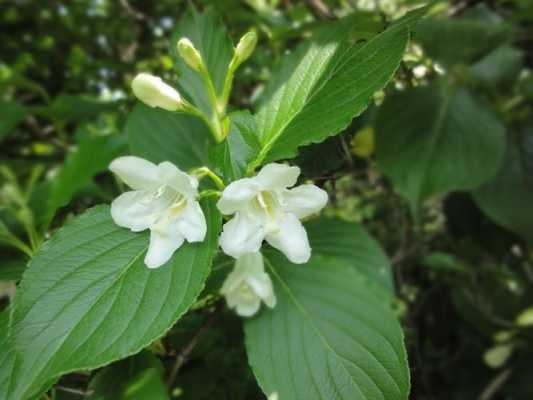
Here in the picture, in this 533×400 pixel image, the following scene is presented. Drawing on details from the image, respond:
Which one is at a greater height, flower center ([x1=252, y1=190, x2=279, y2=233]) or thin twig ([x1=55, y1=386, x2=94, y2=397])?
flower center ([x1=252, y1=190, x2=279, y2=233])

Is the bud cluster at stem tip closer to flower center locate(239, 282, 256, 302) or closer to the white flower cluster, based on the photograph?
the white flower cluster

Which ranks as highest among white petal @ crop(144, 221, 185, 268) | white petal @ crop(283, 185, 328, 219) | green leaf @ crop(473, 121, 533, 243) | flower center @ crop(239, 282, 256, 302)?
white petal @ crop(144, 221, 185, 268)

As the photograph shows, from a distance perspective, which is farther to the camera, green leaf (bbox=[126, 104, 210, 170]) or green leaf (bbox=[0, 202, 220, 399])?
green leaf (bbox=[126, 104, 210, 170])

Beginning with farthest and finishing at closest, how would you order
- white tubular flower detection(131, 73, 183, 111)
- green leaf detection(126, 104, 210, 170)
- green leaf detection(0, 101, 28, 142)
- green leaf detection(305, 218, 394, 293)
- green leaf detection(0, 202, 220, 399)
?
green leaf detection(0, 101, 28, 142) < green leaf detection(305, 218, 394, 293) < green leaf detection(126, 104, 210, 170) < white tubular flower detection(131, 73, 183, 111) < green leaf detection(0, 202, 220, 399)

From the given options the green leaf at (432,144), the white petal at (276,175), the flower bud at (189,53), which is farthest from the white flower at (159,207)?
the green leaf at (432,144)

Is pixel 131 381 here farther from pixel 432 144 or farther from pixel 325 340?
pixel 432 144

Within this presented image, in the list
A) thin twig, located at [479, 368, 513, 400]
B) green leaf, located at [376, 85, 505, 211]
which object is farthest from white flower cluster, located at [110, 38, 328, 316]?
thin twig, located at [479, 368, 513, 400]

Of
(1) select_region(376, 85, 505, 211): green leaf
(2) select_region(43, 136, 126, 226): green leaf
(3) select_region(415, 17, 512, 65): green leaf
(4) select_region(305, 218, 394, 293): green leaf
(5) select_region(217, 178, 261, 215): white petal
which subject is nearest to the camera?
(5) select_region(217, 178, 261, 215): white petal
